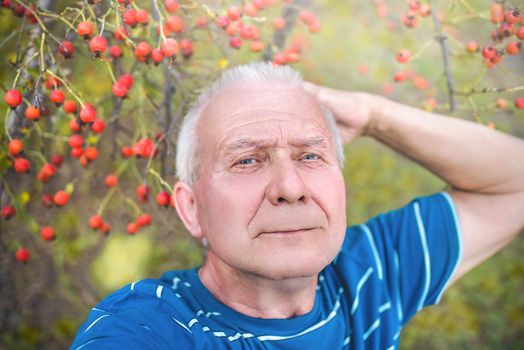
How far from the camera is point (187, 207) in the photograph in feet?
5.65

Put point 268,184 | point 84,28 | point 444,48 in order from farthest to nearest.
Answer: point 444,48
point 268,184
point 84,28

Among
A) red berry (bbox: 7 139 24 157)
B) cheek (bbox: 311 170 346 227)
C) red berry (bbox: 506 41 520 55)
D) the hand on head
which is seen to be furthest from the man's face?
red berry (bbox: 506 41 520 55)

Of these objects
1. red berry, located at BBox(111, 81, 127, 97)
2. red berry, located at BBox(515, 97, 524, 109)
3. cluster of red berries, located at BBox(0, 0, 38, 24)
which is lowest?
red berry, located at BBox(515, 97, 524, 109)

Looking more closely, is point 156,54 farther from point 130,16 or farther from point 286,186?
point 286,186

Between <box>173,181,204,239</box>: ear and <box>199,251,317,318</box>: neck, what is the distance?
3.8 inches

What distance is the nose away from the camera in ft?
4.74

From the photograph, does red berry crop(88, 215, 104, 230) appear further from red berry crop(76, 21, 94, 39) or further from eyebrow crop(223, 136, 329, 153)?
red berry crop(76, 21, 94, 39)

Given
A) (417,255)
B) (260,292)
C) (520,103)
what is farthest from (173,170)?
(520,103)

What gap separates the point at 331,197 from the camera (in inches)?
60.9

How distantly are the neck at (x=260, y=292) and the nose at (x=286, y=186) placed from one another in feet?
0.78

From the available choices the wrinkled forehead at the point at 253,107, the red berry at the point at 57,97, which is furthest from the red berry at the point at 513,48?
the red berry at the point at 57,97

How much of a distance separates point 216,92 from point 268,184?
1.33 feet

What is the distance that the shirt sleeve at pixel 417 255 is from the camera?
185 cm

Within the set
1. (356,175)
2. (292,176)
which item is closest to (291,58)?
(292,176)
